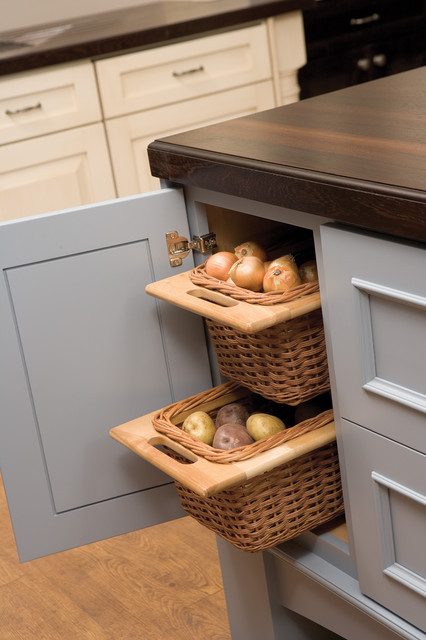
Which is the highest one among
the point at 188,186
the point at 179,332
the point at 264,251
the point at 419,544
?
the point at 188,186

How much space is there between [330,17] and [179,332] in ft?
6.06

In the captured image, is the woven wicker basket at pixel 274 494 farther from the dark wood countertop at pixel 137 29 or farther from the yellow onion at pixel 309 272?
the dark wood countertop at pixel 137 29

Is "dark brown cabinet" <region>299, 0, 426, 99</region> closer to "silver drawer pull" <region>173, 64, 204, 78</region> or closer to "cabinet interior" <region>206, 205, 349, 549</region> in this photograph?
"silver drawer pull" <region>173, 64, 204, 78</region>

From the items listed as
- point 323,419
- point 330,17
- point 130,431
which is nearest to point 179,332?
point 130,431

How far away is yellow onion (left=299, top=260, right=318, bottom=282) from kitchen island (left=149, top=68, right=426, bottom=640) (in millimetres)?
114

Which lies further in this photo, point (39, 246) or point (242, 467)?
point (39, 246)

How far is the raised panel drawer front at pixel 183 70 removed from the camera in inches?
101

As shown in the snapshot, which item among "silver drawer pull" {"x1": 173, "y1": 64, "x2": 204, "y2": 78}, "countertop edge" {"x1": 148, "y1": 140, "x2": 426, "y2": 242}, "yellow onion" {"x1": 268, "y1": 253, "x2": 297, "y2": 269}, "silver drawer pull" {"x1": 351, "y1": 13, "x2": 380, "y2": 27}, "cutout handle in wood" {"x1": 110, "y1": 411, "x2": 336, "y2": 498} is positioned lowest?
"cutout handle in wood" {"x1": 110, "y1": 411, "x2": 336, "y2": 498}

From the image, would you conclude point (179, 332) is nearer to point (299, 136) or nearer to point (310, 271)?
point (310, 271)

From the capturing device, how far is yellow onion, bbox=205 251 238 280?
50.6 inches

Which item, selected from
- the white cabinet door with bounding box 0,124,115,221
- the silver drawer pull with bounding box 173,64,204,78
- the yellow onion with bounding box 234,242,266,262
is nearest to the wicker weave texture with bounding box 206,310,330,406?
the yellow onion with bounding box 234,242,266,262

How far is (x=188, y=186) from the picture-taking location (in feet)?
4.42

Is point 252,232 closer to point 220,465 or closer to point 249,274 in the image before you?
point 249,274

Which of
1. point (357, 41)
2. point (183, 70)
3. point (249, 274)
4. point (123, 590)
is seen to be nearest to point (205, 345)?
point (249, 274)
